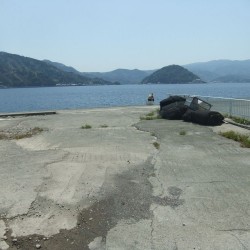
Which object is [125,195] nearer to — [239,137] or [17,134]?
[239,137]

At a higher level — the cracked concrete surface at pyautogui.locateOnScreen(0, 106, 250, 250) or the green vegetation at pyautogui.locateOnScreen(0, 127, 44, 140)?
the cracked concrete surface at pyautogui.locateOnScreen(0, 106, 250, 250)

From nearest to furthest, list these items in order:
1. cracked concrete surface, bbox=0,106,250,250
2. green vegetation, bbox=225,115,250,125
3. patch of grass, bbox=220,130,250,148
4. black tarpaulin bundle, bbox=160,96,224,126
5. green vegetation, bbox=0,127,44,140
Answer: cracked concrete surface, bbox=0,106,250,250, patch of grass, bbox=220,130,250,148, green vegetation, bbox=0,127,44,140, green vegetation, bbox=225,115,250,125, black tarpaulin bundle, bbox=160,96,224,126

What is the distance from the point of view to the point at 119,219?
6289mm

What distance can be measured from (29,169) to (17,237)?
150 inches

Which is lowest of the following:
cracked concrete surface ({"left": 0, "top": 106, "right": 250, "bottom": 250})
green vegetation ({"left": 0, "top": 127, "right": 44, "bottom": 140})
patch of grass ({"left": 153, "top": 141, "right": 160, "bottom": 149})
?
green vegetation ({"left": 0, "top": 127, "right": 44, "bottom": 140})

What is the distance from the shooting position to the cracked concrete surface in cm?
567

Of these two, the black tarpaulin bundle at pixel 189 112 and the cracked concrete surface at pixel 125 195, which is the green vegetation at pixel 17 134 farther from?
the black tarpaulin bundle at pixel 189 112

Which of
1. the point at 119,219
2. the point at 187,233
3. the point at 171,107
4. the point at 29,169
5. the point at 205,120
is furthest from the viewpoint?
the point at 171,107

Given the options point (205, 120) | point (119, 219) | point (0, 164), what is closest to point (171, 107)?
point (205, 120)

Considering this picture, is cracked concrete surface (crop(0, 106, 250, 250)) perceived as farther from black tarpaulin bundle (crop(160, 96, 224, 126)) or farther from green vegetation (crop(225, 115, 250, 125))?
black tarpaulin bundle (crop(160, 96, 224, 126))

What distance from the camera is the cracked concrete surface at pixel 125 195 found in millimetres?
5672

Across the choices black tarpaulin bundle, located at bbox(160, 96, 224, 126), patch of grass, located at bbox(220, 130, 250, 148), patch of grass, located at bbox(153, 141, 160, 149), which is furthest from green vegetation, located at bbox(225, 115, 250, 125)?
patch of grass, located at bbox(153, 141, 160, 149)

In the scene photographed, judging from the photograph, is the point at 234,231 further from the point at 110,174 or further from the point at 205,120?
the point at 205,120

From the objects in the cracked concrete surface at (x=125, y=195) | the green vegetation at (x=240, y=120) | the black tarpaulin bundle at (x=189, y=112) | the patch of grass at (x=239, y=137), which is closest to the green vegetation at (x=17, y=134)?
the cracked concrete surface at (x=125, y=195)
